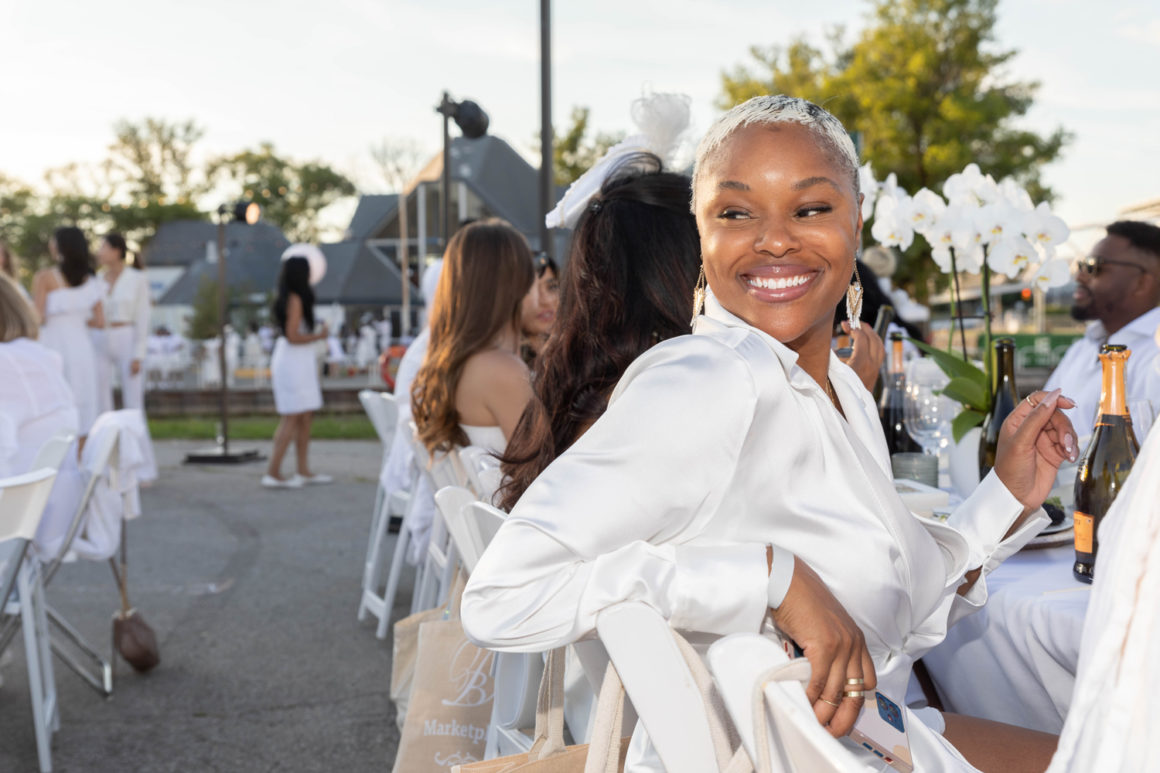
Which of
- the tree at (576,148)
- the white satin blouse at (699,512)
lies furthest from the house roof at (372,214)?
the white satin blouse at (699,512)

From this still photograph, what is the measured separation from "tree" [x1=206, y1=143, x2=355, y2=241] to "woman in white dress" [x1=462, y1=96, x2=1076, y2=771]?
6985cm

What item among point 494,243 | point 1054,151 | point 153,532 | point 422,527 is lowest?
point 153,532

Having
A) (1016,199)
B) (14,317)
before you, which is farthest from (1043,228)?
(14,317)

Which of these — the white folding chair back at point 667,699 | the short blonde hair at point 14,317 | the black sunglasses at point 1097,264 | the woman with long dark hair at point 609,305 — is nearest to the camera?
the white folding chair back at point 667,699

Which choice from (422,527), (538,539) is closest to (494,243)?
(422,527)

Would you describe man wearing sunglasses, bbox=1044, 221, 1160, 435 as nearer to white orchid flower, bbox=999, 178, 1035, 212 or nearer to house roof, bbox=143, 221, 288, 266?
white orchid flower, bbox=999, 178, 1035, 212

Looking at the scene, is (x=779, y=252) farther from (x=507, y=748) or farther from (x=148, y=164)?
(x=148, y=164)

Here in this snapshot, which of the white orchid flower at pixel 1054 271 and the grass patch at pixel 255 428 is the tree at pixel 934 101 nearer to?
the grass patch at pixel 255 428

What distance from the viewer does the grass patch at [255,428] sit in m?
13.0

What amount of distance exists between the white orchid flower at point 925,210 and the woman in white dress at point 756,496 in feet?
4.73

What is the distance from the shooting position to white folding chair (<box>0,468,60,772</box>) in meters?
2.90

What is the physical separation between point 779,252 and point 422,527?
3.00 meters

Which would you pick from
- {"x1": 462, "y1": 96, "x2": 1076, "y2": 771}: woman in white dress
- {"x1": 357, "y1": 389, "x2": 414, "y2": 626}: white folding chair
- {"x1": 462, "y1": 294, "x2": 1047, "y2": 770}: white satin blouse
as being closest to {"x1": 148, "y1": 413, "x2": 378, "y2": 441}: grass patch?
{"x1": 357, "y1": 389, "x2": 414, "y2": 626}: white folding chair

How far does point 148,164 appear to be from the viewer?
70.4 metres
